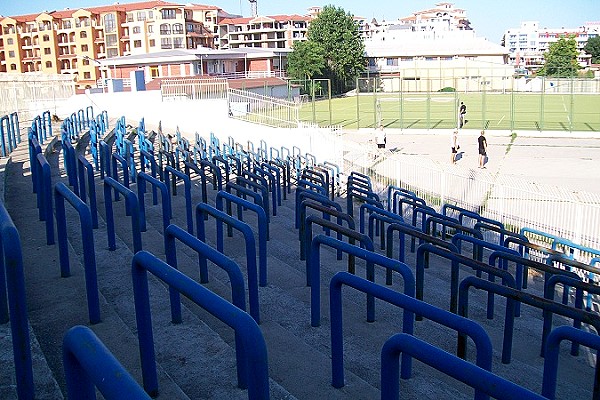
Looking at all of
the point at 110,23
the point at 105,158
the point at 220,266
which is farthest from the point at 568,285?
the point at 110,23

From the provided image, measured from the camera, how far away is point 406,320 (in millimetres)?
4684

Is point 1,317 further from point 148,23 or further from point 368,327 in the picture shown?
point 148,23

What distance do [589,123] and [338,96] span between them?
35.4m

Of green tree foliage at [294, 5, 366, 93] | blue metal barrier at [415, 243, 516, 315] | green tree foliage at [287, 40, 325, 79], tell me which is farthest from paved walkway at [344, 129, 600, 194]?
green tree foliage at [294, 5, 366, 93]

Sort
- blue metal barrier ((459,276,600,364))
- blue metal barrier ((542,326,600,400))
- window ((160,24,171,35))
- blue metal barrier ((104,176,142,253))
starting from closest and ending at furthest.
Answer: blue metal barrier ((542,326,600,400)) → blue metal barrier ((459,276,600,364)) → blue metal barrier ((104,176,142,253)) → window ((160,24,171,35))

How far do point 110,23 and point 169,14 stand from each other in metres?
9.54

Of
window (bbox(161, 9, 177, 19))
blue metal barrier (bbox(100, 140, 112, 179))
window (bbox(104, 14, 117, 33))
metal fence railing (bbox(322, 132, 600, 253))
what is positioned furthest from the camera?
window (bbox(104, 14, 117, 33))

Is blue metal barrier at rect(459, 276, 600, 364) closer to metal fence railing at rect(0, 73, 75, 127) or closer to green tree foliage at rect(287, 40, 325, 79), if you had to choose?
metal fence railing at rect(0, 73, 75, 127)

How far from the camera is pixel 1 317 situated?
4281mm

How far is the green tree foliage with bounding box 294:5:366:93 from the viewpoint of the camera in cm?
7625

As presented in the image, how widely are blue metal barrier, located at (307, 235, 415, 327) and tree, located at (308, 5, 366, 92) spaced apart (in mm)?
70683

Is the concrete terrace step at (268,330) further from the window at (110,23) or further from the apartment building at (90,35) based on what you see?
the window at (110,23)

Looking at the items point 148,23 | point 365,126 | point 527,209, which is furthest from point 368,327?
point 148,23

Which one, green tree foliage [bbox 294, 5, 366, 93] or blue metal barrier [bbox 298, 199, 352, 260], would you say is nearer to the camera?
blue metal barrier [bbox 298, 199, 352, 260]
